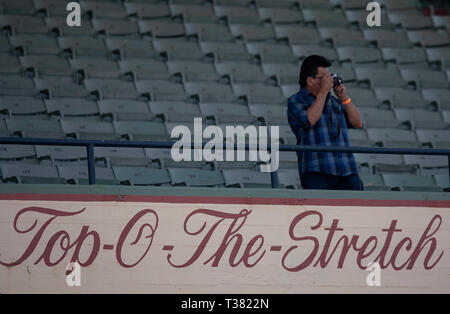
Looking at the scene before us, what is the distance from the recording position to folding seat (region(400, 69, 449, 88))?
43.2 ft

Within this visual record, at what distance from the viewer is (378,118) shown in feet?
39.7

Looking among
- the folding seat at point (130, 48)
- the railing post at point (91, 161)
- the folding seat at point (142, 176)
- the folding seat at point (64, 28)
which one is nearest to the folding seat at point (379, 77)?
the folding seat at point (130, 48)

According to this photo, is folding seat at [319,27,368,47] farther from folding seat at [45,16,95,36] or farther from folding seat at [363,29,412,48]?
folding seat at [45,16,95,36]

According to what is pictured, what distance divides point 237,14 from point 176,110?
9.49 ft

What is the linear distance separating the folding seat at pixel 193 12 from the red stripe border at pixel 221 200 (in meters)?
6.23

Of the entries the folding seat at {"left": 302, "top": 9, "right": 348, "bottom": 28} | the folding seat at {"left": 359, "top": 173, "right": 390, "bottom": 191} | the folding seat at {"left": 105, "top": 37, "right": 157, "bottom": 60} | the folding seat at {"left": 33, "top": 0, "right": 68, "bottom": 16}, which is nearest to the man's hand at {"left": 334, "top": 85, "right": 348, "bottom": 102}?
the folding seat at {"left": 359, "top": 173, "right": 390, "bottom": 191}

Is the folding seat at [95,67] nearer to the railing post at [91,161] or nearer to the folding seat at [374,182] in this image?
the folding seat at [374,182]

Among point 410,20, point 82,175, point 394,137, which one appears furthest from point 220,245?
point 410,20

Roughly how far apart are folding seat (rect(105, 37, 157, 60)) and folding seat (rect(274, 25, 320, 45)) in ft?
6.21

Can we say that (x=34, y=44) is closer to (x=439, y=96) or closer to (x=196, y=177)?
(x=196, y=177)

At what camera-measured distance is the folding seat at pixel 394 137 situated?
38.2 feet
